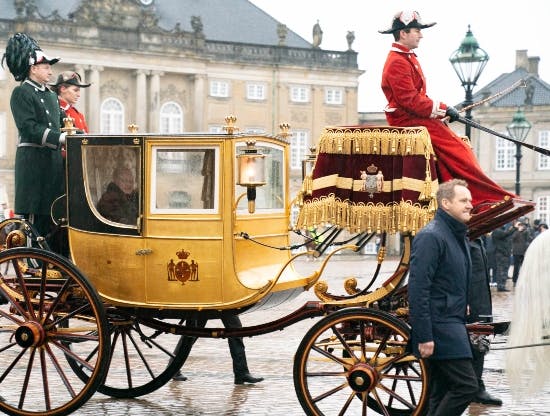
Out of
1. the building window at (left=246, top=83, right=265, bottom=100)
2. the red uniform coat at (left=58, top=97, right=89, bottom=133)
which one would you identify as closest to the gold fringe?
the red uniform coat at (left=58, top=97, right=89, bottom=133)

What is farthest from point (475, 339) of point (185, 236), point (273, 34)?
point (273, 34)

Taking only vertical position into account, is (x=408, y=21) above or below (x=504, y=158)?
below

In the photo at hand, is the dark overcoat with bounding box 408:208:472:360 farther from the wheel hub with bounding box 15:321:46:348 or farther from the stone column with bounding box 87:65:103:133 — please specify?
the stone column with bounding box 87:65:103:133

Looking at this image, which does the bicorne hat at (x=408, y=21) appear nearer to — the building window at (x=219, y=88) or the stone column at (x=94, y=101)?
the stone column at (x=94, y=101)

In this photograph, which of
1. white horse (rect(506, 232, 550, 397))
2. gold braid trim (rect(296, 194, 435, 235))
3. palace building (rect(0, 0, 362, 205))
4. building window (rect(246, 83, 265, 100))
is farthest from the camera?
building window (rect(246, 83, 265, 100))

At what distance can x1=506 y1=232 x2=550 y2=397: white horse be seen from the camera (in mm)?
6785

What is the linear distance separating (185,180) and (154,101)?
169 ft

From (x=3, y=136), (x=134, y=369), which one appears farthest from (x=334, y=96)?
(x=134, y=369)

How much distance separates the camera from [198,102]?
60562 millimetres

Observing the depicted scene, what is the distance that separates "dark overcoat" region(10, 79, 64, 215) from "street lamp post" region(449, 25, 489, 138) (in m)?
9.06

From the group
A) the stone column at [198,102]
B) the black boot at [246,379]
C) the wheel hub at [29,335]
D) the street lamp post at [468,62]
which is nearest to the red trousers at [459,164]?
the black boot at [246,379]

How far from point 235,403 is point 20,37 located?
10.6 ft

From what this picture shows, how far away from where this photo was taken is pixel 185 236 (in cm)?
785

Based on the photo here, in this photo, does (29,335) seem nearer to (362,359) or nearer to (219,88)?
(362,359)
